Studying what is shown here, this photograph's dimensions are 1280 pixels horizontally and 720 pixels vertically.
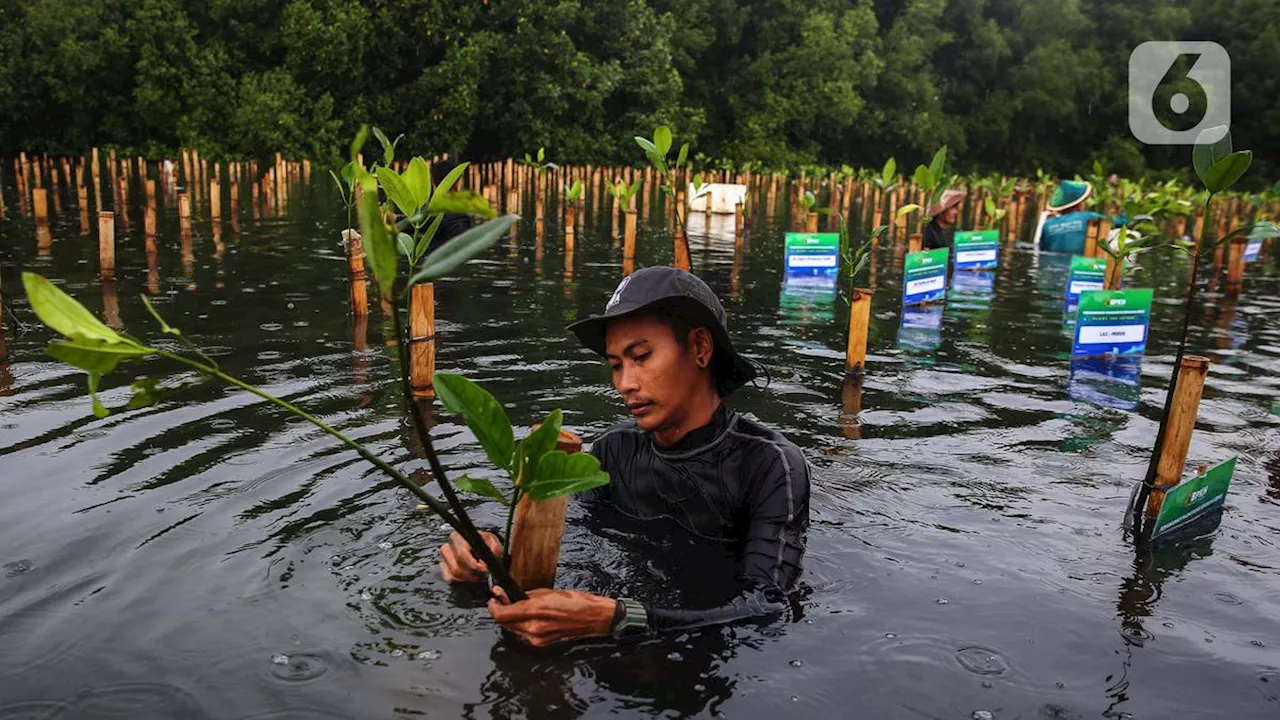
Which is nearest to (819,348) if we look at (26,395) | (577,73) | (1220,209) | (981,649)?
(981,649)

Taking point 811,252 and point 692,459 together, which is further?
point 811,252

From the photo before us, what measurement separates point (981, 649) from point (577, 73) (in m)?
30.7

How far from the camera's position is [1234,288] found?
1354 centimetres

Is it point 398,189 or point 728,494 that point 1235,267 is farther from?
point 398,189

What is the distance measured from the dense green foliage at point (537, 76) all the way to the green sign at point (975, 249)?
20562 mm

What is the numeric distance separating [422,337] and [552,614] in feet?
11.5

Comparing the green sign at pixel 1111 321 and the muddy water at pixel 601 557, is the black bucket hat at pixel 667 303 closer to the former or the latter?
the muddy water at pixel 601 557

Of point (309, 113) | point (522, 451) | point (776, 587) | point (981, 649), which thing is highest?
point (309, 113)

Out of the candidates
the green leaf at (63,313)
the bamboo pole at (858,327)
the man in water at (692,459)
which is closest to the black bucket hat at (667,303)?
the man in water at (692,459)

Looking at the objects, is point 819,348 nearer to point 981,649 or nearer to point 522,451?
point 981,649

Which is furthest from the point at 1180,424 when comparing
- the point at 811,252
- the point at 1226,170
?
the point at 811,252

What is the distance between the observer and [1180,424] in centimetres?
456

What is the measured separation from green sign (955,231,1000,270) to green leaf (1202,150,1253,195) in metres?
9.47

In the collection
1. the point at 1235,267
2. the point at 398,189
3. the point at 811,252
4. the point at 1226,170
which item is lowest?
the point at 811,252
